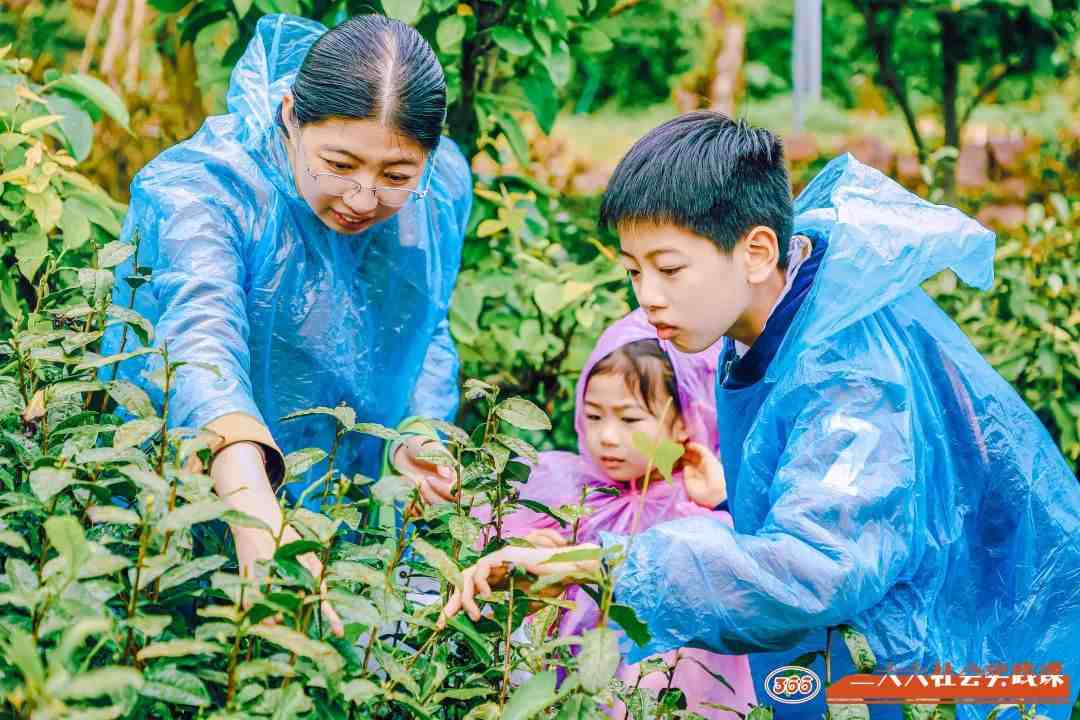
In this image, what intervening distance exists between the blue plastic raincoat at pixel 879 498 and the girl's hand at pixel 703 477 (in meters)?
0.46

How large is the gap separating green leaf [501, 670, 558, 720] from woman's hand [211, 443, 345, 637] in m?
0.26

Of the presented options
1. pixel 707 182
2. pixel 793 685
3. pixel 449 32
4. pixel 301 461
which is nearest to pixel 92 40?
pixel 449 32

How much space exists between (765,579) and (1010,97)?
8.15 meters

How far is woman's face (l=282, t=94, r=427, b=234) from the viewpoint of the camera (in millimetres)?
2020

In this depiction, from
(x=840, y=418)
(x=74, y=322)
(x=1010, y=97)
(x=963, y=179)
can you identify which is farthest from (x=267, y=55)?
(x=1010, y=97)

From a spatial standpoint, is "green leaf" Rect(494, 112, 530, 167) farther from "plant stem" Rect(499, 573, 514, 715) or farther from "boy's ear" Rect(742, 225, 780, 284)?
"plant stem" Rect(499, 573, 514, 715)

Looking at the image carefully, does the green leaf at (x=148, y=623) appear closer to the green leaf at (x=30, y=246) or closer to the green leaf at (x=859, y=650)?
the green leaf at (x=859, y=650)

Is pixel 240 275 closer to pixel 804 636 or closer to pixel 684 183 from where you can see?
pixel 684 183

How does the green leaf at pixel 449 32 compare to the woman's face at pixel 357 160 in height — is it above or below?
Result: above

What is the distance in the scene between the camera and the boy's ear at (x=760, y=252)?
1813mm

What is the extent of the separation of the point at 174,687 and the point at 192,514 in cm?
15

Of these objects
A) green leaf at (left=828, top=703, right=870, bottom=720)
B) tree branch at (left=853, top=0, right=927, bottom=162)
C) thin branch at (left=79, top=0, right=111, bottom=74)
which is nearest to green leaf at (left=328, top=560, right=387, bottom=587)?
green leaf at (left=828, top=703, right=870, bottom=720)

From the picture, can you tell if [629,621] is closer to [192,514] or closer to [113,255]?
[192,514]

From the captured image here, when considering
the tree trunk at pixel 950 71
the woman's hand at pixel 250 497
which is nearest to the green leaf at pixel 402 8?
the woman's hand at pixel 250 497
